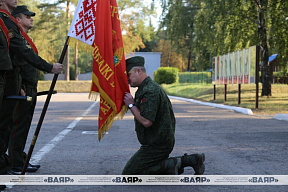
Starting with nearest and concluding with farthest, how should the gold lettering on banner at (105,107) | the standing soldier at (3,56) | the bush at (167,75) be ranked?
1. the standing soldier at (3,56)
2. the gold lettering on banner at (105,107)
3. the bush at (167,75)

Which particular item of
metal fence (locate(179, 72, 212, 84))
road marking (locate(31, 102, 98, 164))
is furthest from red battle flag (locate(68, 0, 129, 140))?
metal fence (locate(179, 72, 212, 84))

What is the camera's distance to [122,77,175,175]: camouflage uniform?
5.26m

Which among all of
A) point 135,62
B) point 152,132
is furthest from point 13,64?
point 152,132

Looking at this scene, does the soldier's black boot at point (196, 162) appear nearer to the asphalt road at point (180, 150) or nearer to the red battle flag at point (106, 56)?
the asphalt road at point (180, 150)

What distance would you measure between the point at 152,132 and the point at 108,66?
90 cm

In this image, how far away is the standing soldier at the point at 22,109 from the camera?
5828 mm

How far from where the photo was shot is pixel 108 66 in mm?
5469

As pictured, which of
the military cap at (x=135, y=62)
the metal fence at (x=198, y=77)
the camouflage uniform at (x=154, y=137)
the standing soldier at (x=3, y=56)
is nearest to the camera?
the standing soldier at (x=3, y=56)

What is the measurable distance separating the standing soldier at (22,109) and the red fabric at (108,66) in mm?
894

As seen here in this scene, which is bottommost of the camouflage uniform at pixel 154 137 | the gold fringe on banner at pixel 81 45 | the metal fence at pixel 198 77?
the metal fence at pixel 198 77

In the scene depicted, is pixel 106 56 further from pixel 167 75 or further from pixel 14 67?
pixel 167 75

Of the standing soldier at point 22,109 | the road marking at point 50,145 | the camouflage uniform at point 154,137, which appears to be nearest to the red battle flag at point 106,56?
the camouflage uniform at point 154,137

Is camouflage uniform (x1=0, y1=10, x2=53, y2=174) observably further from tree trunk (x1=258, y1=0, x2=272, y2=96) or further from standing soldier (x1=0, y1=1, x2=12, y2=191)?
tree trunk (x1=258, y1=0, x2=272, y2=96)

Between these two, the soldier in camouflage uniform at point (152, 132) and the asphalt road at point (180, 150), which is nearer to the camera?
the soldier in camouflage uniform at point (152, 132)
